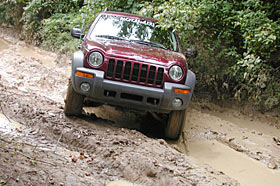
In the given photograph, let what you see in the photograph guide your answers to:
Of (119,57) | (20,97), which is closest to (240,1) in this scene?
(119,57)

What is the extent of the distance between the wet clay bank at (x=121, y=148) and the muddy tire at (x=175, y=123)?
0.16 meters

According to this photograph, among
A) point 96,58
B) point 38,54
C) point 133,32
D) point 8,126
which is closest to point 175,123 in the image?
→ point 96,58

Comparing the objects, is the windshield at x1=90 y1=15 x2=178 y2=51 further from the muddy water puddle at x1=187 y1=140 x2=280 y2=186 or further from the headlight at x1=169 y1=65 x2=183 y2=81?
the muddy water puddle at x1=187 y1=140 x2=280 y2=186

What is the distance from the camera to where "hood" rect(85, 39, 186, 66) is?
4.30m

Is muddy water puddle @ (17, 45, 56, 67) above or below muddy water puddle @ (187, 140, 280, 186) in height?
below

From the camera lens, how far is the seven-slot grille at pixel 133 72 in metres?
4.27

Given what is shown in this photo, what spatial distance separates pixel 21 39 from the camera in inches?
513

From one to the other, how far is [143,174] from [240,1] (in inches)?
198

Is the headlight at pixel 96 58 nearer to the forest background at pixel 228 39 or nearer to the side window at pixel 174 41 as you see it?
the side window at pixel 174 41

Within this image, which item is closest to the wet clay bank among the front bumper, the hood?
the front bumper

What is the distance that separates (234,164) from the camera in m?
4.33

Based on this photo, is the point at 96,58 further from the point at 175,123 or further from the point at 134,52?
the point at 175,123

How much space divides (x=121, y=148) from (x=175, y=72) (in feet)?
4.23

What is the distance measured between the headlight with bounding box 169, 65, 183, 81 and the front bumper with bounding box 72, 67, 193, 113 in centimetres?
13
